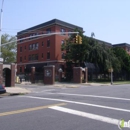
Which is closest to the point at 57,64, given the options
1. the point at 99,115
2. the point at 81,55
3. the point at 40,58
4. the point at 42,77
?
the point at 40,58

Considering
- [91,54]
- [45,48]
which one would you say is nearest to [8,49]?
[45,48]

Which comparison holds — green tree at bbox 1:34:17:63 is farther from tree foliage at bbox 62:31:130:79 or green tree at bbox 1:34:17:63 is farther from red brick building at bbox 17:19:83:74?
tree foliage at bbox 62:31:130:79

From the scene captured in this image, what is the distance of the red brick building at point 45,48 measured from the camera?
54906 millimetres

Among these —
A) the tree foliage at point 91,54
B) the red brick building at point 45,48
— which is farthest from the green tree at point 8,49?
the tree foliage at point 91,54

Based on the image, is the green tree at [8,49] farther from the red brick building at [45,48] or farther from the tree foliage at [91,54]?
the tree foliage at [91,54]

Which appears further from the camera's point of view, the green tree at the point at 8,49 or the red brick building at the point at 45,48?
the green tree at the point at 8,49

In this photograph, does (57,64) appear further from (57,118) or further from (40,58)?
(57,118)

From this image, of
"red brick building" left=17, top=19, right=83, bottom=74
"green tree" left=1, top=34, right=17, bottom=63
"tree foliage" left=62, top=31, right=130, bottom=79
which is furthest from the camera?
"green tree" left=1, top=34, right=17, bottom=63

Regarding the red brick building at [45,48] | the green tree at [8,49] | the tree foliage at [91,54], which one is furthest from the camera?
the green tree at [8,49]

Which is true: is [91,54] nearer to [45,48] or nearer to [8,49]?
[45,48]

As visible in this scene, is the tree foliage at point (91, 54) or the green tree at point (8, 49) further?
the green tree at point (8, 49)

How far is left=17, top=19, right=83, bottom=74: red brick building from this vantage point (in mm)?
54906

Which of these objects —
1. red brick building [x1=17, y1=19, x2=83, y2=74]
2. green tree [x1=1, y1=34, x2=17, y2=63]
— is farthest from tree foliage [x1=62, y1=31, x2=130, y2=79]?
green tree [x1=1, y1=34, x2=17, y2=63]

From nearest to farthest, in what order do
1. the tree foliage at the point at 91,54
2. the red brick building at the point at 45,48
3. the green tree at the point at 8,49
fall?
the tree foliage at the point at 91,54, the red brick building at the point at 45,48, the green tree at the point at 8,49
